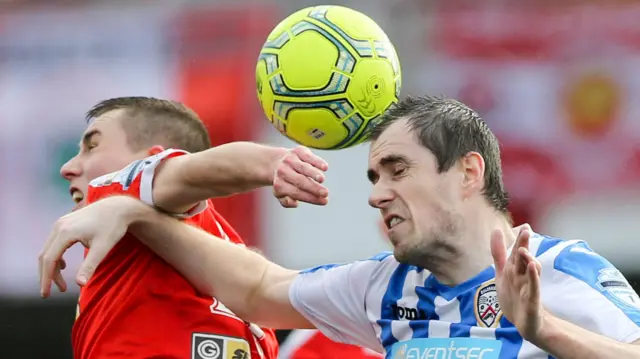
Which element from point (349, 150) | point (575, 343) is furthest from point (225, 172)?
point (349, 150)

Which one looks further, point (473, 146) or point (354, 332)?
point (354, 332)

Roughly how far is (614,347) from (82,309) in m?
1.89

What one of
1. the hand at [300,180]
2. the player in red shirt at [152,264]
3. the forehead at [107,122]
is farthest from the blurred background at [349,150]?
the hand at [300,180]

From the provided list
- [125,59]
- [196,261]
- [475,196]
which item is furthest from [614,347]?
[125,59]

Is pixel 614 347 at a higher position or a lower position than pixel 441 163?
lower

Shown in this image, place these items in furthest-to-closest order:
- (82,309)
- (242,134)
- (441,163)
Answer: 1. (242,134)
2. (82,309)
3. (441,163)

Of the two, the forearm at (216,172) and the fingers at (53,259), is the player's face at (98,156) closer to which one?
the forearm at (216,172)

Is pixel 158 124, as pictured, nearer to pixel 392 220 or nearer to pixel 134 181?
pixel 134 181

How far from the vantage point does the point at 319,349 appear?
5.65m

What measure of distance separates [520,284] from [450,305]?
722 millimetres

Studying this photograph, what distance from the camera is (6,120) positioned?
7734 millimetres

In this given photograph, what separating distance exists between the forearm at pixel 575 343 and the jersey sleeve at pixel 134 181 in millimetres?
1585

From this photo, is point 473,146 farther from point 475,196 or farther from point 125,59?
point 125,59

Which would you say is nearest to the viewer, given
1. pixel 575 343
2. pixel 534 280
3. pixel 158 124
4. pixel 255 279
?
pixel 534 280
